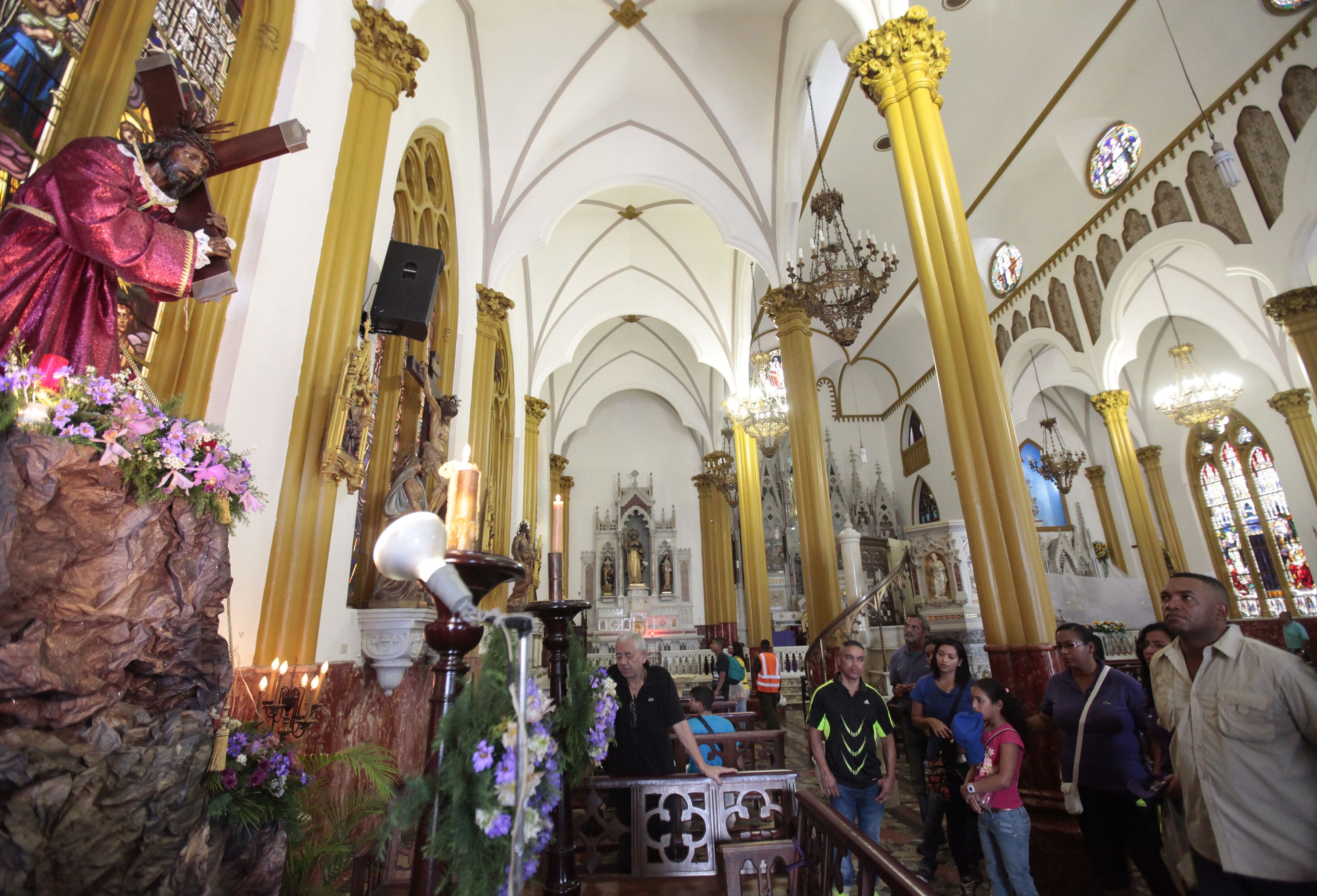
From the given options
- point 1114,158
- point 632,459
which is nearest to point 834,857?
point 1114,158

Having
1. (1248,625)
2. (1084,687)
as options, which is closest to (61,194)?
(1084,687)

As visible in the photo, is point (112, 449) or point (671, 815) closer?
point (112, 449)

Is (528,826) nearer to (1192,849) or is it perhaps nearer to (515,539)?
(1192,849)

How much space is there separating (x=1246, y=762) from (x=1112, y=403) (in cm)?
1260

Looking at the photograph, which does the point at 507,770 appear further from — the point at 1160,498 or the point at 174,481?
the point at 1160,498

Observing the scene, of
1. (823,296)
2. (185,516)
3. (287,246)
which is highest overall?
(823,296)

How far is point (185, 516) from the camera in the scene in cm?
171

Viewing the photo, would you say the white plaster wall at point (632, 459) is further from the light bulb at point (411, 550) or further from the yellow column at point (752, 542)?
the light bulb at point (411, 550)

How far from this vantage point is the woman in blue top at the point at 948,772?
3.35 meters

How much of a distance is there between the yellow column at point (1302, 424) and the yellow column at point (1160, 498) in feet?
11.7

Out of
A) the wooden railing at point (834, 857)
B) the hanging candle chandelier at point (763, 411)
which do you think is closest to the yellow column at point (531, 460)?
the hanging candle chandelier at point (763, 411)

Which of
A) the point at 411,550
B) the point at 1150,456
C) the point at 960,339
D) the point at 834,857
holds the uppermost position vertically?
the point at 1150,456

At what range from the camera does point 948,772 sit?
11.2 ft

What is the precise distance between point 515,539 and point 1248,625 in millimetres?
13192
